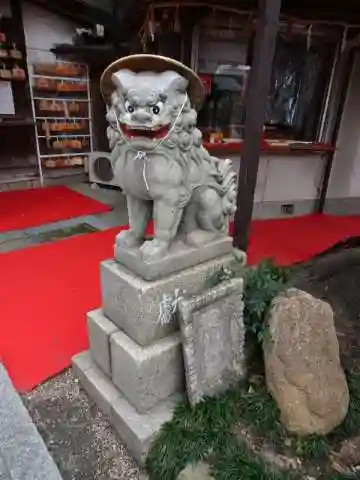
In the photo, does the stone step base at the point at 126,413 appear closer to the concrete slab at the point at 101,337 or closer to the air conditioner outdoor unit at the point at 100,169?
the concrete slab at the point at 101,337

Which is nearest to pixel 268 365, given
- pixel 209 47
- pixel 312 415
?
pixel 312 415

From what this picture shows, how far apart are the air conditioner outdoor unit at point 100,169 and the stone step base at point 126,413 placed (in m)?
4.31

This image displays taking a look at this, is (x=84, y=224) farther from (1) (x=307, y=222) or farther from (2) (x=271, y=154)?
(1) (x=307, y=222)

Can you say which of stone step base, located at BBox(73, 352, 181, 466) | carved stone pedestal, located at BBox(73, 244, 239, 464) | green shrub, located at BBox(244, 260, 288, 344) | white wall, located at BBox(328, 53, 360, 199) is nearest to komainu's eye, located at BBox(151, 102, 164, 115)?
carved stone pedestal, located at BBox(73, 244, 239, 464)

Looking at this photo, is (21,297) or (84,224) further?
(84,224)

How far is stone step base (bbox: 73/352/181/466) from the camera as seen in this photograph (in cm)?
166

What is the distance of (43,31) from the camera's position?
224 inches

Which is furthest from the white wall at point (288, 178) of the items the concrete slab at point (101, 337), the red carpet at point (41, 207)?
the concrete slab at point (101, 337)

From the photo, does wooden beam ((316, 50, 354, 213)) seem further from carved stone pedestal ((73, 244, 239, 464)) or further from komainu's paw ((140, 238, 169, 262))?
komainu's paw ((140, 238, 169, 262))

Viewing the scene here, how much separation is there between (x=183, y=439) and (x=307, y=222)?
383 centimetres

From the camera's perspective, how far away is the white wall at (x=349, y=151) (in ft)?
15.9

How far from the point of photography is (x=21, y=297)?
9.40 feet

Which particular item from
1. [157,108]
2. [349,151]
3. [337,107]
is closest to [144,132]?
[157,108]

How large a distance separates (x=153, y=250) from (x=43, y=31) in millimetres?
5531
